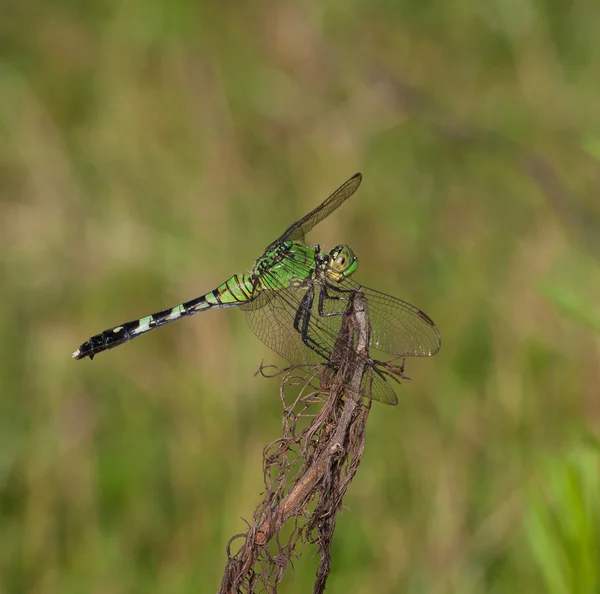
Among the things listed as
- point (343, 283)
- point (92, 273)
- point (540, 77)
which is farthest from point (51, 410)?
point (540, 77)

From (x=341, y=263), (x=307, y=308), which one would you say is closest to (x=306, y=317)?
(x=307, y=308)

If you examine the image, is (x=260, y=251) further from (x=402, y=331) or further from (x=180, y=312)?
(x=402, y=331)

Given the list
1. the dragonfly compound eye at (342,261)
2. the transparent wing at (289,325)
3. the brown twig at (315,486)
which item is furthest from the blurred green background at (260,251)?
the dragonfly compound eye at (342,261)

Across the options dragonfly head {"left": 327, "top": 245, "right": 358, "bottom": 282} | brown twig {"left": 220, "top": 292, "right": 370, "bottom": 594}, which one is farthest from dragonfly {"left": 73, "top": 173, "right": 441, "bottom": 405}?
brown twig {"left": 220, "top": 292, "right": 370, "bottom": 594}

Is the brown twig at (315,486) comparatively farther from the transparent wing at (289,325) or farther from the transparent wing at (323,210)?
the transparent wing at (323,210)

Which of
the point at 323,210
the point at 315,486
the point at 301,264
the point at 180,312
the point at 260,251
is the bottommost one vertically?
the point at 315,486

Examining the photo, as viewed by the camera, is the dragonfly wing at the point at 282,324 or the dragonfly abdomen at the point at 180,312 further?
the dragonfly abdomen at the point at 180,312

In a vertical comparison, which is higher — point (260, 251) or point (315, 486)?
point (260, 251)
